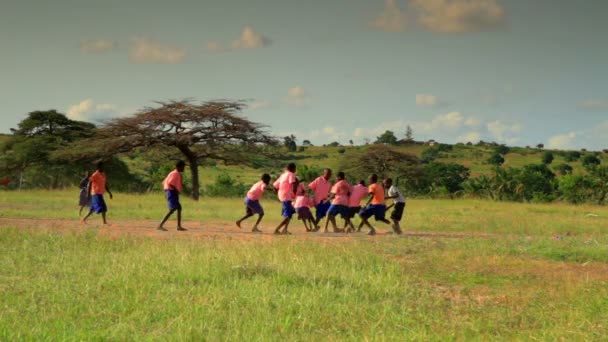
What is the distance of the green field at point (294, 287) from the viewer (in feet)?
19.8

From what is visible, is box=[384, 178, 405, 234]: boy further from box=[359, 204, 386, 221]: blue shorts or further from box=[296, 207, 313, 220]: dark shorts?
box=[296, 207, 313, 220]: dark shorts

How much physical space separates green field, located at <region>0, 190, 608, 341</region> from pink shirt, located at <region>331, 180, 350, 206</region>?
1889 mm

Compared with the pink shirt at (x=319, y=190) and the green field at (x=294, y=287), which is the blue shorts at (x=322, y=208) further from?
the green field at (x=294, y=287)

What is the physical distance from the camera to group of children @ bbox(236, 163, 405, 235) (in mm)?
14367

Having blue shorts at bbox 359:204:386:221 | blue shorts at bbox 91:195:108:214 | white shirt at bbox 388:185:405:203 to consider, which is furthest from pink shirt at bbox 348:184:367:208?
blue shorts at bbox 91:195:108:214

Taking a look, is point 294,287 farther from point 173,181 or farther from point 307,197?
point 307,197

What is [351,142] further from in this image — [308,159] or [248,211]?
[248,211]

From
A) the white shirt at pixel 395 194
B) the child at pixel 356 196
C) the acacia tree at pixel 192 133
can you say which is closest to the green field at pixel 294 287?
the white shirt at pixel 395 194

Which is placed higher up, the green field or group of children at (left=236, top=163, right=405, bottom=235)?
group of children at (left=236, top=163, right=405, bottom=235)

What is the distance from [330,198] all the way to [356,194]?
81 centimetres

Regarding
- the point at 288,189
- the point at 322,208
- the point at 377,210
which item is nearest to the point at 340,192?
the point at 377,210

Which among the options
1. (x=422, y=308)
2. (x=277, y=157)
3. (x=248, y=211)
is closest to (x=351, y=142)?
(x=277, y=157)

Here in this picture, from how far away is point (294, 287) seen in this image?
→ 25.8 ft

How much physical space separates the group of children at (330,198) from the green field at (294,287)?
1.42 m
